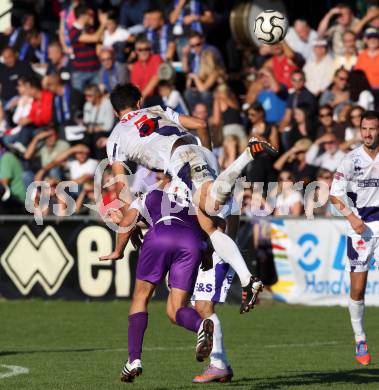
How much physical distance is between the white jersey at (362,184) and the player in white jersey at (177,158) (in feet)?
9.08

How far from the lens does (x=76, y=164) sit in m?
20.7

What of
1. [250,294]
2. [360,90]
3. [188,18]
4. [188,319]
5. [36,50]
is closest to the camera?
[250,294]

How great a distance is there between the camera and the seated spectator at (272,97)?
67.3 feet

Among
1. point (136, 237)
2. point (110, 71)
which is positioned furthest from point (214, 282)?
point (110, 71)

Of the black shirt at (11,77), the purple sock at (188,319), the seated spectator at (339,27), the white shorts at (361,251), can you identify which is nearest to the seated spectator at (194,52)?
the seated spectator at (339,27)

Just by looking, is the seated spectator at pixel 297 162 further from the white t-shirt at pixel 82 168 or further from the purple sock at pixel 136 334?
the purple sock at pixel 136 334

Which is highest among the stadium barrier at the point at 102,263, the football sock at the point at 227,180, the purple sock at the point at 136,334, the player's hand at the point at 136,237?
the football sock at the point at 227,180

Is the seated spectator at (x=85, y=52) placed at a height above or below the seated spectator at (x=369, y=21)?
below

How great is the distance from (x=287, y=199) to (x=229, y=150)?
4.11 ft

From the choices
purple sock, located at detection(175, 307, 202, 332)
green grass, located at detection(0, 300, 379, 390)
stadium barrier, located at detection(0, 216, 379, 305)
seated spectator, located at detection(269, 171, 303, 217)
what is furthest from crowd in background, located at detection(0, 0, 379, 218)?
purple sock, located at detection(175, 307, 202, 332)

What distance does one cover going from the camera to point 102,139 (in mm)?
20938

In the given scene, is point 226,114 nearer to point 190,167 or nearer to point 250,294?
point 190,167

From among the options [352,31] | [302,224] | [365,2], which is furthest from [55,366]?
[365,2]

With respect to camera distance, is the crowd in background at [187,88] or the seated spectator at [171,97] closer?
the crowd in background at [187,88]
